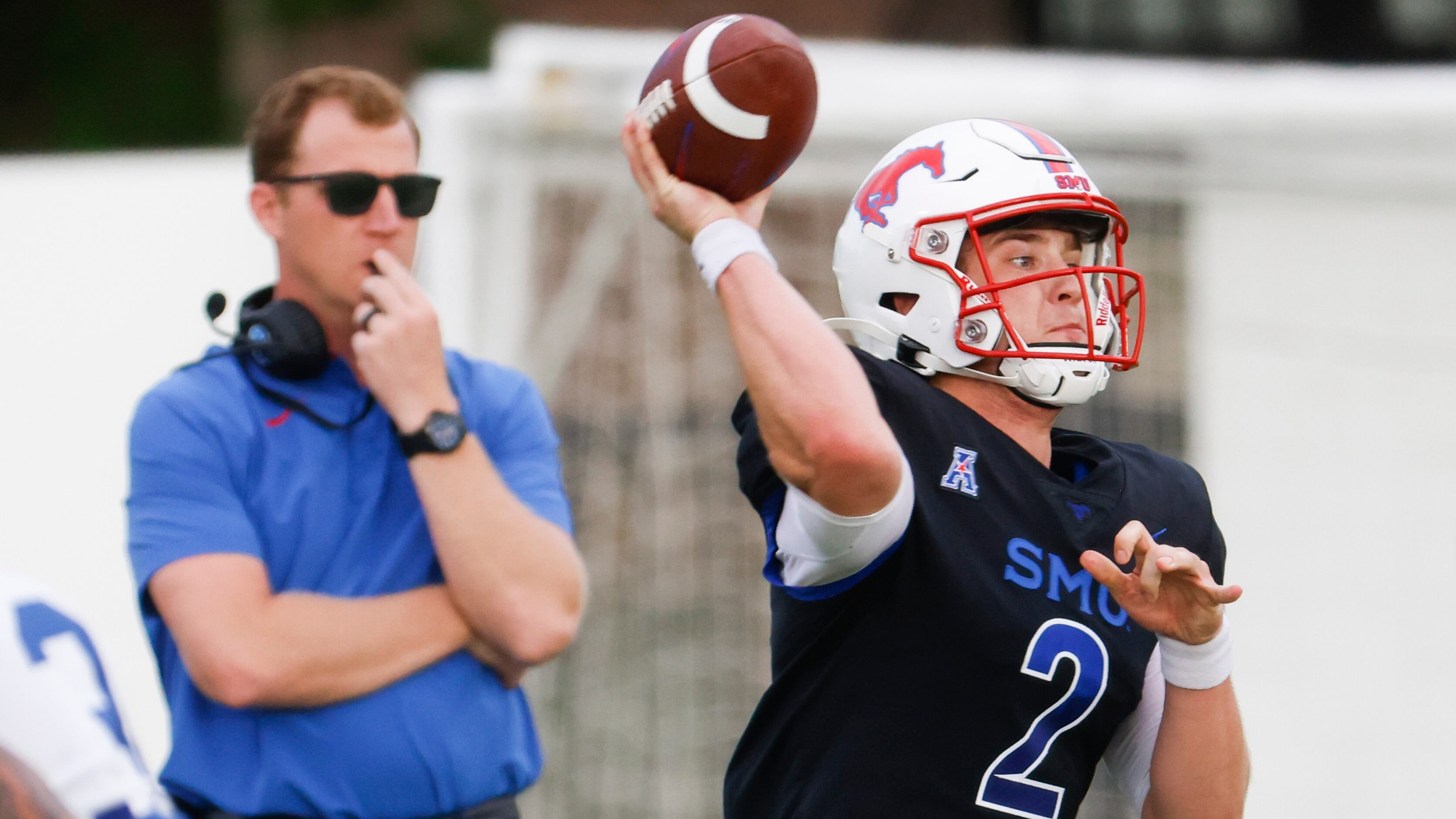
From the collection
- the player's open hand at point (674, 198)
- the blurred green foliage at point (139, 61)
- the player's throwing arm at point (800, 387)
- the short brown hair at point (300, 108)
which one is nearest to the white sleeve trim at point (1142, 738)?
the player's throwing arm at point (800, 387)

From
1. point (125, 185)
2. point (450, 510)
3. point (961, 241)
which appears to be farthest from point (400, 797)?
point (125, 185)

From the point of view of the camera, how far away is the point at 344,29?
10461mm

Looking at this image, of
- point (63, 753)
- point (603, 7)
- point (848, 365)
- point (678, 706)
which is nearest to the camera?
point (63, 753)

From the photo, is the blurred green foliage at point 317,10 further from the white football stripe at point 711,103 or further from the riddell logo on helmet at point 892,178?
the white football stripe at point 711,103

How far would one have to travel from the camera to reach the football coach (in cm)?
227

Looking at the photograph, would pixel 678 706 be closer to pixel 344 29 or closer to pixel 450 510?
pixel 450 510

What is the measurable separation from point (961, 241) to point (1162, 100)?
130 inches

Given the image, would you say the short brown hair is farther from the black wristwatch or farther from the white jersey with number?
the white jersey with number

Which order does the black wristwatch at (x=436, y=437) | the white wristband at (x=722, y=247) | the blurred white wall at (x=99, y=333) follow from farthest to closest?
the blurred white wall at (x=99, y=333), the black wristwatch at (x=436, y=437), the white wristband at (x=722, y=247)

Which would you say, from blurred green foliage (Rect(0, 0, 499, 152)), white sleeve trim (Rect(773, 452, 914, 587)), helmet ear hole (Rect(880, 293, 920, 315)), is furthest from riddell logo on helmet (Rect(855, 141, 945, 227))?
blurred green foliage (Rect(0, 0, 499, 152))

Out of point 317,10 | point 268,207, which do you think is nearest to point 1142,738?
point 268,207

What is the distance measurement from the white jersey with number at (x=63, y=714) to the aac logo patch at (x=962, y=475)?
1.27 metres

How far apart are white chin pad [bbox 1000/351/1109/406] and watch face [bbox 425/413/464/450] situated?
912mm

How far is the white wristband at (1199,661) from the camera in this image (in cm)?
238
